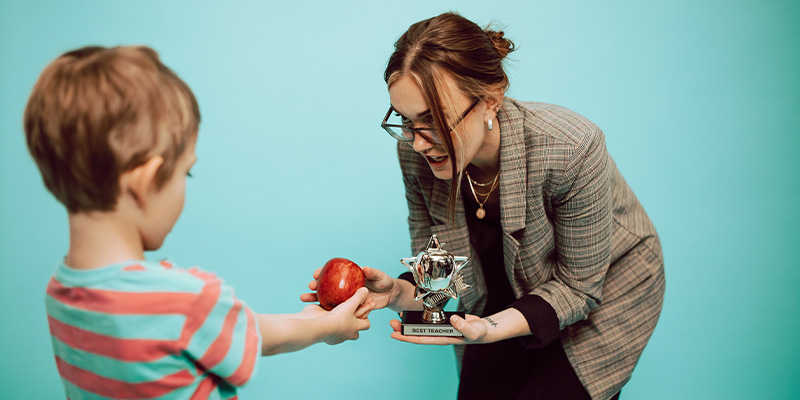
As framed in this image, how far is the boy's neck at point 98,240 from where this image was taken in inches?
46.9

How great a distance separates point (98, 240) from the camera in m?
1.19

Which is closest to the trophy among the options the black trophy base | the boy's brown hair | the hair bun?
the black trophy base

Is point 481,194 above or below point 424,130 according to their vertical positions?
below

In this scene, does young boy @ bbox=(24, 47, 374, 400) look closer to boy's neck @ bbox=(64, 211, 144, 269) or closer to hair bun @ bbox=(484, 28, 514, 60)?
boy's neck @ bbox=(64, 211, 144, 269)

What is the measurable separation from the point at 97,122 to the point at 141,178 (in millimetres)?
130

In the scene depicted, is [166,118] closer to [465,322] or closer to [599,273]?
[465,322]

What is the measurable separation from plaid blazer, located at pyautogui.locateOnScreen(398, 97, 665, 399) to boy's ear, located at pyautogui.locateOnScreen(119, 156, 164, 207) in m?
1.19

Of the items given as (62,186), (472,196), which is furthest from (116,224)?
(472,196)

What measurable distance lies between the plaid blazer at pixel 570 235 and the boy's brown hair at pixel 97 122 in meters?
1.18

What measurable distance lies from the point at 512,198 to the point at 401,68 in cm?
58

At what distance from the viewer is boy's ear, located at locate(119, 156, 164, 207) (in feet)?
3.82

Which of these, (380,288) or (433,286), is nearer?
(433,286)

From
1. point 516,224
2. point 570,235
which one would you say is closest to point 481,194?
point 516,224

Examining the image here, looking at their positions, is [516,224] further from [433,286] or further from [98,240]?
[98,240]
